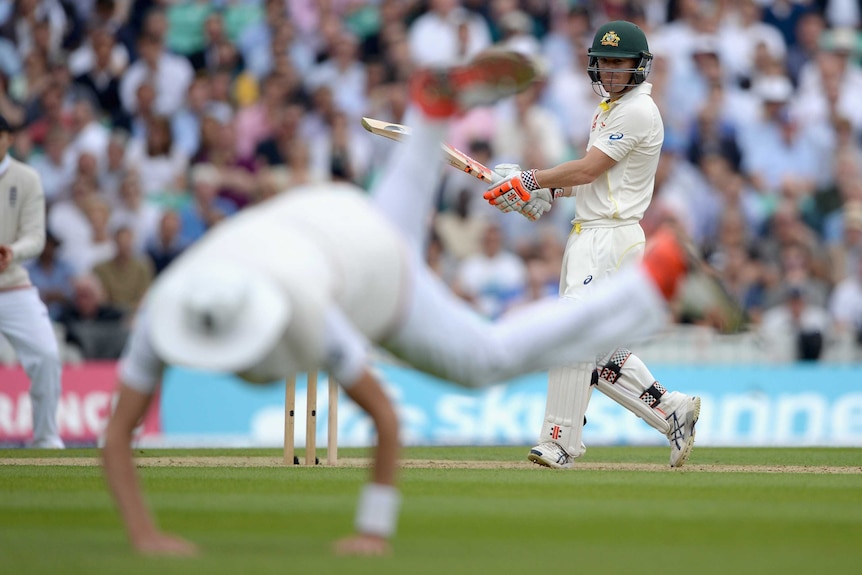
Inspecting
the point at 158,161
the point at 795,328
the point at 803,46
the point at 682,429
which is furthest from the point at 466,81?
the point at 803,46

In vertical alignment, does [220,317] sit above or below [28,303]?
above

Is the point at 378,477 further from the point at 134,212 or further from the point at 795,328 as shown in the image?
the point at 134,212

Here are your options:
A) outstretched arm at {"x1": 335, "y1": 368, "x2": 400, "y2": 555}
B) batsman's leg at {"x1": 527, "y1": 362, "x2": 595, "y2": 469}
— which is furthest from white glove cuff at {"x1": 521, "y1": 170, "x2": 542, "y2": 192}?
outstretched arm at {"x1": 335, "y1": 368, "x2": 400, "y2": 555}

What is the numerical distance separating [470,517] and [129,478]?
1.81 metres

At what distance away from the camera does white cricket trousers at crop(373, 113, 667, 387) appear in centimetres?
599

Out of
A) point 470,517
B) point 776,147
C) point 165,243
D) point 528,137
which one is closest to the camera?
point 470,517

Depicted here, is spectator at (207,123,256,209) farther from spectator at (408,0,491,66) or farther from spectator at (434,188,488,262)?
spectator at (408,0,491,66)

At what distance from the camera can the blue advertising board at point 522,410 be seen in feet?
47.1

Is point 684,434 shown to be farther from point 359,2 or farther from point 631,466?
point 359,2

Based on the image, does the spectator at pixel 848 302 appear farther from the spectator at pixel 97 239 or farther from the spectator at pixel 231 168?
the spectator at pixel 97 239

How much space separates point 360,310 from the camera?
19.1ft

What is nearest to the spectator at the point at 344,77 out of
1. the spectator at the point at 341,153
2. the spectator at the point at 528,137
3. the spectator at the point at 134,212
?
the spectator at the point at 341,153

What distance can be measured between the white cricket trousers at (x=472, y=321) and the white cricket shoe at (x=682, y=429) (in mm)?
3698

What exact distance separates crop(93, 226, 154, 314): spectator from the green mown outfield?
498 cm
